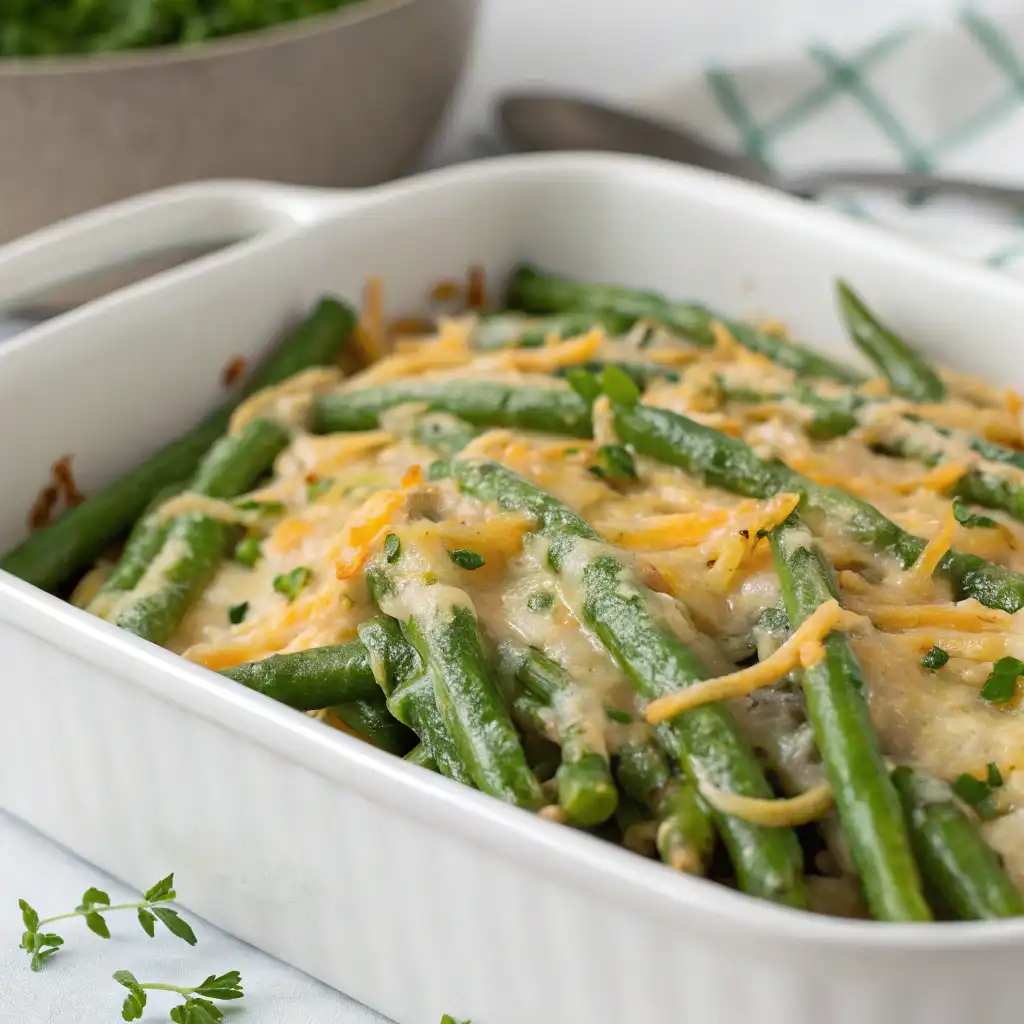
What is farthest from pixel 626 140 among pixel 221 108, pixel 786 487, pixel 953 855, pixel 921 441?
pixel 953 855

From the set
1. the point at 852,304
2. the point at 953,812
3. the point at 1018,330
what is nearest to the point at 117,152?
the point at 852,304

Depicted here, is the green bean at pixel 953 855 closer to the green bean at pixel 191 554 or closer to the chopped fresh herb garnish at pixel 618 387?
the chopped fresh herb garnish at pixel 618 387

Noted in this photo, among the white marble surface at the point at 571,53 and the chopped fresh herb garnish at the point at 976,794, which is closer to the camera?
the chopped fresh herb garnish at the point at 976,794

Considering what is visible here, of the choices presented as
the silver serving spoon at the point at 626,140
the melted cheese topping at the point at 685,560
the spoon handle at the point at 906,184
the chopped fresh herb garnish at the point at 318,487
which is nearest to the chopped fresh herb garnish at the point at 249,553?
the melted cheese topping at the point at 685,560

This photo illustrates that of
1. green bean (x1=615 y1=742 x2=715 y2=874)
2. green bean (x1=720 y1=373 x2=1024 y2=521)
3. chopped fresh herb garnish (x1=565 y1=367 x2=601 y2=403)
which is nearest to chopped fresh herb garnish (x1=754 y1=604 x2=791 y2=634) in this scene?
green bean (x1=615 y1=742 x2=715 y2=874)

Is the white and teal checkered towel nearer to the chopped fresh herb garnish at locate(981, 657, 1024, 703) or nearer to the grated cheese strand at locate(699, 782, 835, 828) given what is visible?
the chopped fresh herb garnish at locate(981, 657, 1024, 703)

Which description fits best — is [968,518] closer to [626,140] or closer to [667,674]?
[667,674]
